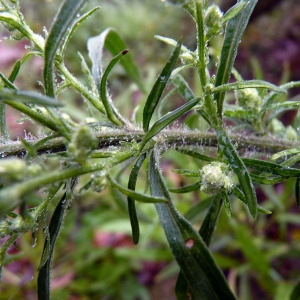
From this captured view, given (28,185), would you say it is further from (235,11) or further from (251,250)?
(251,250)

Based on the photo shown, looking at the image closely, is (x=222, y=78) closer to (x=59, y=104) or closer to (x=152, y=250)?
(x=59, y=104)

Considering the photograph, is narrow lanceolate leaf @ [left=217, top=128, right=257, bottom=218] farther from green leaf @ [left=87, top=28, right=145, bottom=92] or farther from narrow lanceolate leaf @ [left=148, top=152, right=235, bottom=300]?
green leaf @ [left=87, top=28, right=145, bottom=92]

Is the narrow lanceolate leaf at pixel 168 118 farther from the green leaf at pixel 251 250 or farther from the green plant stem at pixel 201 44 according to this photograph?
the green leaf at pixel 251 250

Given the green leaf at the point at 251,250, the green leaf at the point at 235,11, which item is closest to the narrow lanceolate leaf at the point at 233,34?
the green leaf at the point at 235,11

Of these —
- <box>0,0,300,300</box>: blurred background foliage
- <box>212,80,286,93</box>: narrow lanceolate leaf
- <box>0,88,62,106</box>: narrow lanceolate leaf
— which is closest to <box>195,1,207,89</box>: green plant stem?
<box>212,80,286,93</box>: narrow lanceolate leaf

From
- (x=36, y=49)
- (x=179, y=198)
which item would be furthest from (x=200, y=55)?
(x=179, y=198)

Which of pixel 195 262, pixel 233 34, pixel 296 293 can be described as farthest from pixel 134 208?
pixel 296 293
